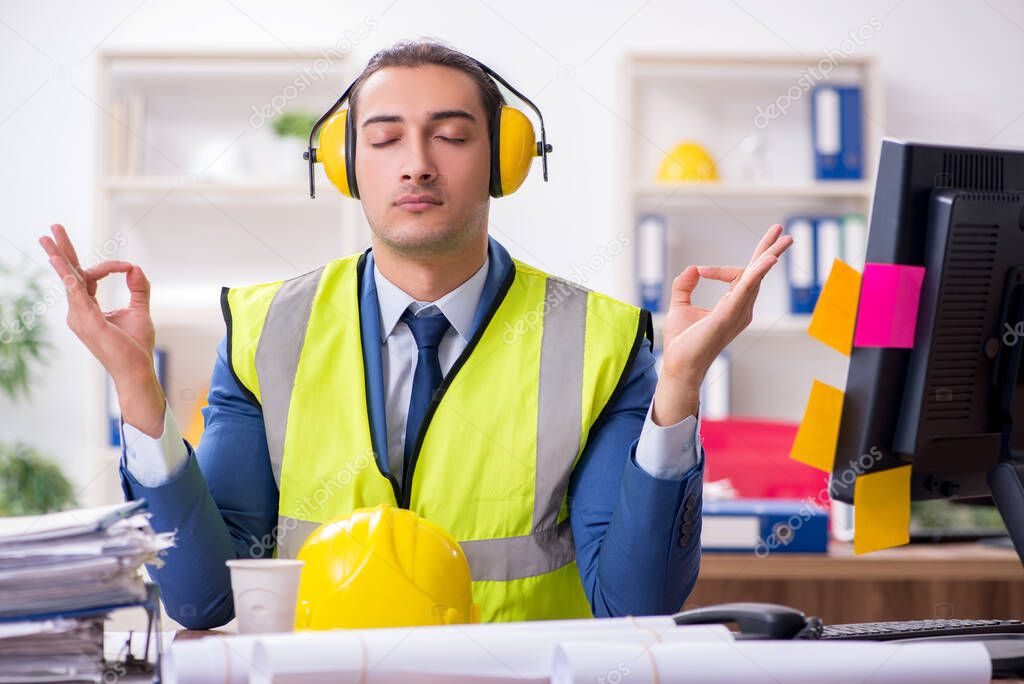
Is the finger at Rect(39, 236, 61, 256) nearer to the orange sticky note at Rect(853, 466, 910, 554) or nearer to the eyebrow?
the eyebrow

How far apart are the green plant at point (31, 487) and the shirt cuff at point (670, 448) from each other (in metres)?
2.75

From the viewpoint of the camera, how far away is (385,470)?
1393 millimetres

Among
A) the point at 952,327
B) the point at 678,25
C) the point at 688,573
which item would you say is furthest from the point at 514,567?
the point at 678,25

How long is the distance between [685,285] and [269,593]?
1.96 ft

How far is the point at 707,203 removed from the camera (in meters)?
3.58

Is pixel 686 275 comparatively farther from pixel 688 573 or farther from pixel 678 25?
pixel 678 25

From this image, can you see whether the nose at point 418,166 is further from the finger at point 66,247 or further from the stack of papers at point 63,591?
the stack of papers at point 63,591

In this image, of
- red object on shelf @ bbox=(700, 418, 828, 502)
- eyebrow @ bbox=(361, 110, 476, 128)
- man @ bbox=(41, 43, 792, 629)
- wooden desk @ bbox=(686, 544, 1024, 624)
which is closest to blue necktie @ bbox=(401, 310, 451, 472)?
man @ bbox=(41, 43, 792, 629)

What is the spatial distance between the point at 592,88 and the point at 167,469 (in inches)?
109

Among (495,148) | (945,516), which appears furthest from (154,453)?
(945,516)

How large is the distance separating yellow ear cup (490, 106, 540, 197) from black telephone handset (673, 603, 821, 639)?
795 millimetres

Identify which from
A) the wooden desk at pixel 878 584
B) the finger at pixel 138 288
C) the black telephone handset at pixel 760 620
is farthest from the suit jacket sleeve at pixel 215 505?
the wooden desk at pixel 878 584

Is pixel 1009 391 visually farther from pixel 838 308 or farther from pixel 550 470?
pixel 550 470

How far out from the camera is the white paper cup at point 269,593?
0.91 m
